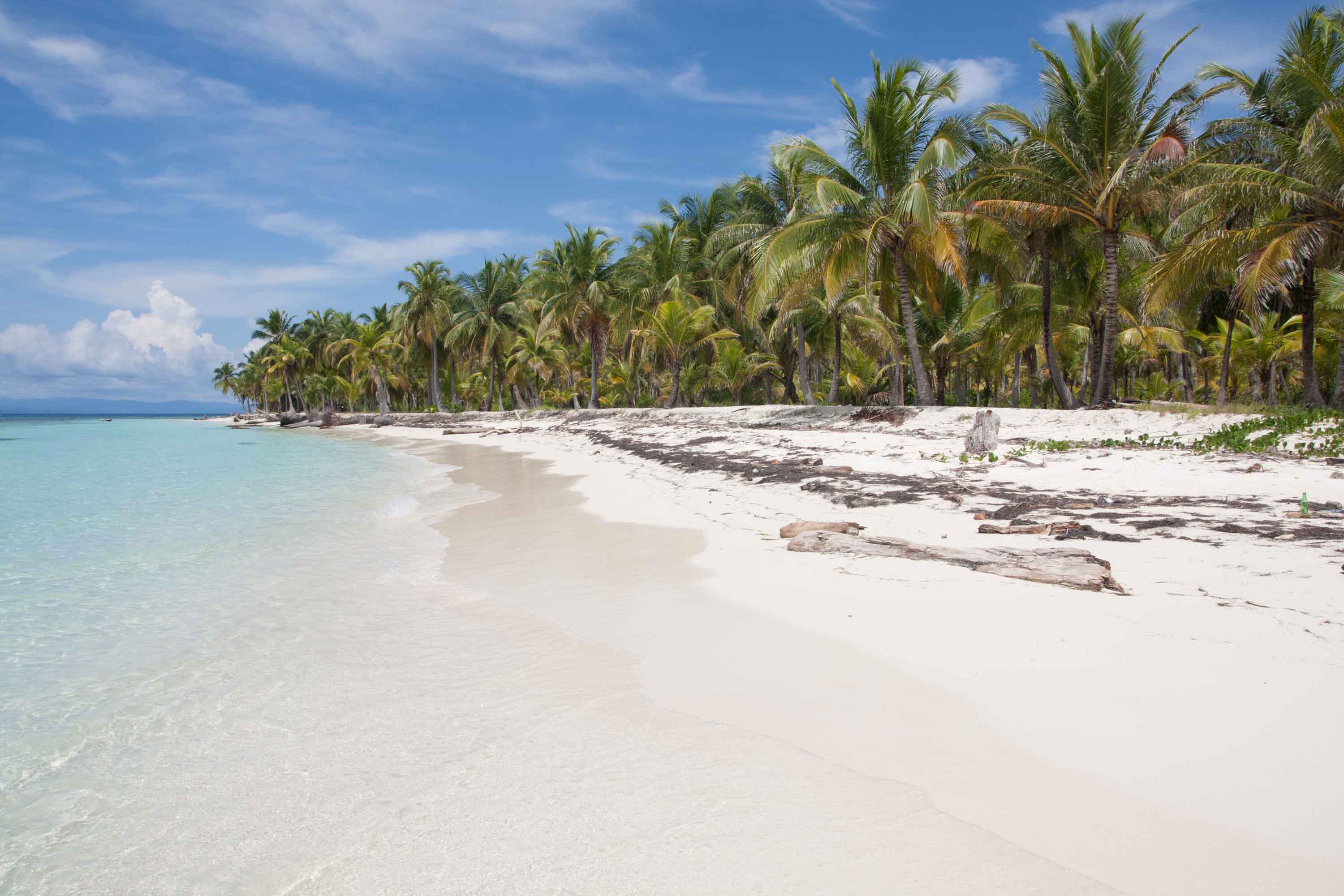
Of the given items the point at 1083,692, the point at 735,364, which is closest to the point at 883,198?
the point at 735,364

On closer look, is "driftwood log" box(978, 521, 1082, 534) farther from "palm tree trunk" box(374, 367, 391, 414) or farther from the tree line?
"palm tree trunk" box(374, 367, 391, 414)

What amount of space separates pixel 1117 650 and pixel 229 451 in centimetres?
3338

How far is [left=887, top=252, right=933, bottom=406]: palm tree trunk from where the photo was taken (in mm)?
18031

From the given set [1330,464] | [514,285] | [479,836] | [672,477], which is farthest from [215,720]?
[514,285]

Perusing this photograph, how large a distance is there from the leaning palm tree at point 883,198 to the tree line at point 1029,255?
2.5 inches

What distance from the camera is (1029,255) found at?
18.5 meters

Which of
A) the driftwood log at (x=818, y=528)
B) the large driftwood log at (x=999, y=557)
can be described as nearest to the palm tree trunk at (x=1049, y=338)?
the driftwood log at (x=818, y=528)

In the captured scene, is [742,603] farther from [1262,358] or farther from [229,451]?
[229,451]

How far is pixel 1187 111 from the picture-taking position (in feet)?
48.4

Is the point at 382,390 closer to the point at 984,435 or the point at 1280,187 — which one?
the point at 984,435

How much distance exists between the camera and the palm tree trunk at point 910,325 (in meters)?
18.0

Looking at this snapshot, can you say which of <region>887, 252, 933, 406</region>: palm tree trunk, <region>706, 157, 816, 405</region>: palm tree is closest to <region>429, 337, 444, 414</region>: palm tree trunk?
<region>706, 157, 816, 405</region>: palm tree

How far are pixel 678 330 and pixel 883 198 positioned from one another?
11.5 m

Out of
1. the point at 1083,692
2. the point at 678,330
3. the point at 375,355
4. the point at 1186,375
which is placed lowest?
the point at 1083,692
